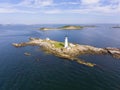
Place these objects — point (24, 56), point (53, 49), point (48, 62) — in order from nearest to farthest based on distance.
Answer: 1. point (48, 62)
2. point (24, 56)
3. point (53, 49)

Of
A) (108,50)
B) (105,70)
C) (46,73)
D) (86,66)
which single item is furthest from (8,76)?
(108,50)

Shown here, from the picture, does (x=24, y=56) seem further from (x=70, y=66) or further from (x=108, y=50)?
(x=108, y=50)

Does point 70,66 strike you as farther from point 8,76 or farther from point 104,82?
point 8,76

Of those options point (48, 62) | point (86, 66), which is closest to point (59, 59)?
point (48, 62)

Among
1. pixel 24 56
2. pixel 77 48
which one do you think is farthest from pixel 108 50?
pixel 24 56

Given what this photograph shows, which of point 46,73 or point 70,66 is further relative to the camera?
point 70,66

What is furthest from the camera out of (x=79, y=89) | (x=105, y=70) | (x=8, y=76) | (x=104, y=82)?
(x=105, y=70)

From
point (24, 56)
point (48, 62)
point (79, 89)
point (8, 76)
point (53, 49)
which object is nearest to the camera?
point (79, 89)

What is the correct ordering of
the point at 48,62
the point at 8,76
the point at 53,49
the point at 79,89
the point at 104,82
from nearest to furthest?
the point at 79,89
the point at 104,82
the point at 8,76
the point at 48,62
the point at 53,49

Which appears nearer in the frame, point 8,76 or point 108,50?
point 8,76
